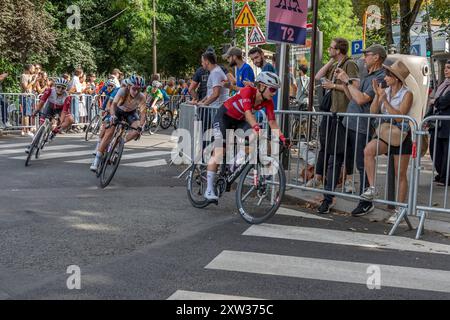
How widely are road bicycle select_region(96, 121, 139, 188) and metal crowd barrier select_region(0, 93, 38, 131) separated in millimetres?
9112

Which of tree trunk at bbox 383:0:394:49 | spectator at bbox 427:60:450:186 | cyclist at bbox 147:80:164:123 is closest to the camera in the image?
spectator at bbox 427:60:450:186

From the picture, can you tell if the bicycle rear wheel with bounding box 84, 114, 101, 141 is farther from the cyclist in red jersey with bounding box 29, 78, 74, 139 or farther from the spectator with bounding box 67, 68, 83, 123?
the cyclist in red jersey with bounding box 29, 78, 74, 139

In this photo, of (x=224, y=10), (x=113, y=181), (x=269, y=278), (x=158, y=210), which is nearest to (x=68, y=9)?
(x=224, y=10)

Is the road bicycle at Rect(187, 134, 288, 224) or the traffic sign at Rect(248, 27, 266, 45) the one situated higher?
the traffic sign at Rect(248, 27, 266, 45)

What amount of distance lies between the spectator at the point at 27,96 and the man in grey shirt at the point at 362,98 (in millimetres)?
12523

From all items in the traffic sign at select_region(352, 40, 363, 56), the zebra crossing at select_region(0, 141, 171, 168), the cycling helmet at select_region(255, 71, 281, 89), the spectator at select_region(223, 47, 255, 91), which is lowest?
the zebra crossing at select_region(0, 141, 171, 168)

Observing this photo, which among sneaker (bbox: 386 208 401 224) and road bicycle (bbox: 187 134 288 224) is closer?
road bicycle (bbox: 187 134 288 224)

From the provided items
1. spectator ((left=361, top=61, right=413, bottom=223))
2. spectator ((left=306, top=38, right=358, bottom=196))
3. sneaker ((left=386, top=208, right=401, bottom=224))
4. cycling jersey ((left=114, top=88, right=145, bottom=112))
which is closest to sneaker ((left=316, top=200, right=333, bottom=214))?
spectator ((left=306, top=38, right=358, bottom=196))

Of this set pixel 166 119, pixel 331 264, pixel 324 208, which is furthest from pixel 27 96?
pixel 331 264

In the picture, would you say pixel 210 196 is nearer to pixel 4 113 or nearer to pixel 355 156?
pixel 355 156

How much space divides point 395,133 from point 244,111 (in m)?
1.78

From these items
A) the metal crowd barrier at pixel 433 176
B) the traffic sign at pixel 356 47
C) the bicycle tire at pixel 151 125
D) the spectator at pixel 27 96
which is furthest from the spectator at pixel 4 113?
the metal crowd barrier at pixel 433 176

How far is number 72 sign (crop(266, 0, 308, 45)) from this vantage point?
855 cm

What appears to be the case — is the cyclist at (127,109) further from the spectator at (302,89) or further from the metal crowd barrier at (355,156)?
the spectator at (302,89)
